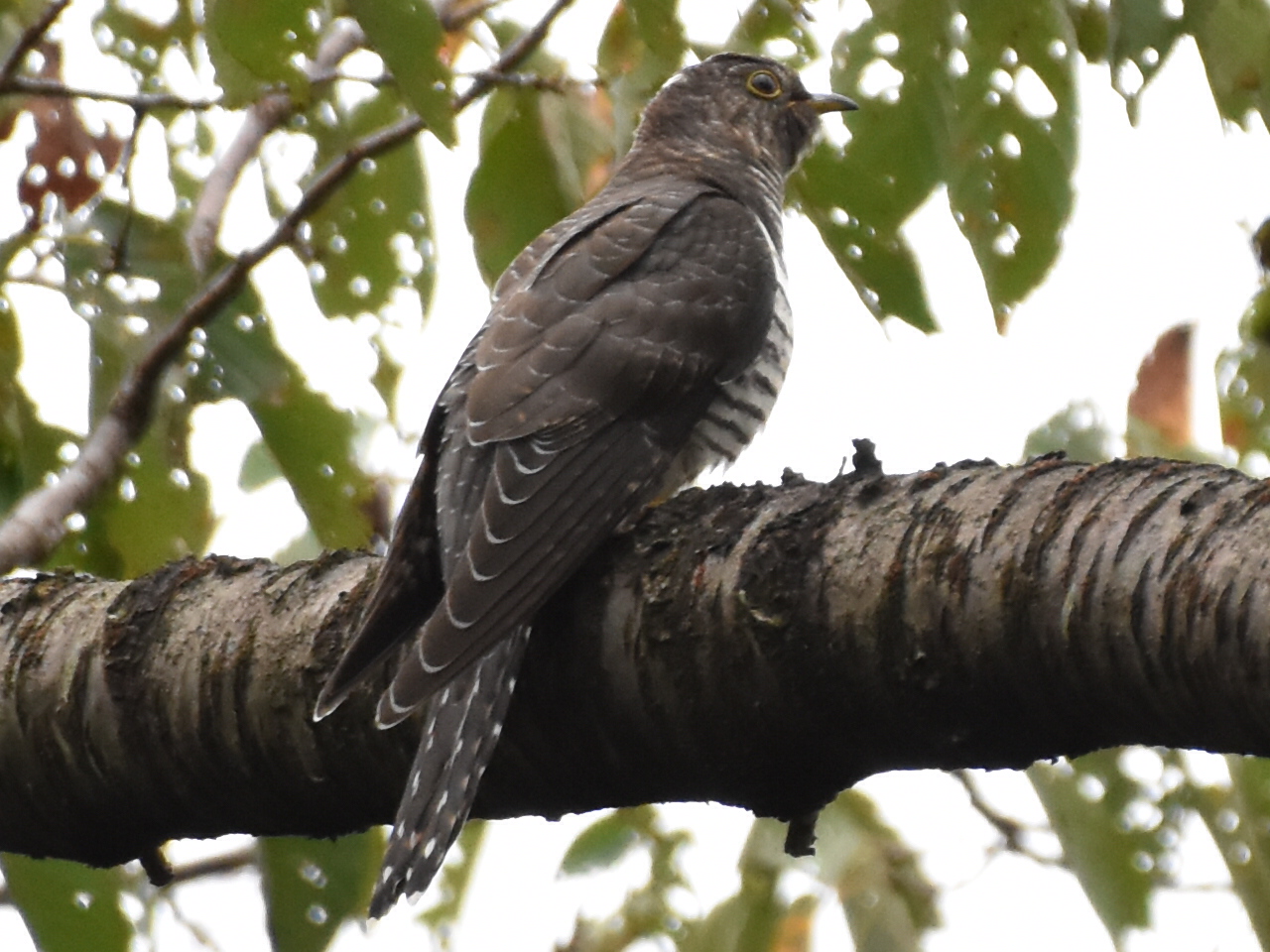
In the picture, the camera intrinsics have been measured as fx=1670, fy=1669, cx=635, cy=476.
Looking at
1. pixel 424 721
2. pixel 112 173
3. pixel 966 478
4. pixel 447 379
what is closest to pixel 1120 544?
pixel 966 478

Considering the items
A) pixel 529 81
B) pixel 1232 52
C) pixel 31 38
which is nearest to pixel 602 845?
pixel 529 81

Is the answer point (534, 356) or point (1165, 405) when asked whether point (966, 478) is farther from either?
point (534, 356)

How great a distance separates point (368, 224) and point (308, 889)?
1.29m

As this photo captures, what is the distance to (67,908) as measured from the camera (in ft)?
8.13

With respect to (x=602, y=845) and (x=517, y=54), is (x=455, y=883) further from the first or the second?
(x=517, y=54)

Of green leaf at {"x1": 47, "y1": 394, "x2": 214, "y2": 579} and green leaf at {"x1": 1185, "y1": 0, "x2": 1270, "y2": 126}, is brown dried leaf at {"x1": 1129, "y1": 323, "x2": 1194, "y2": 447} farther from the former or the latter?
green leaf at {"x1": 47, "y1": 394, "x2": 214, "y2": 579}

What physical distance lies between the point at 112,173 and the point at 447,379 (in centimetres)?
76

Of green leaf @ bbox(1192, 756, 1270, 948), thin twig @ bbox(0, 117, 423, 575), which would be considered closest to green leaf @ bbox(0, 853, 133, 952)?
thin twig @ bbox(0, 117, 423, 575)

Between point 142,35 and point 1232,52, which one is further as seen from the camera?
point 142,35

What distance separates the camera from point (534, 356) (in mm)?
3016

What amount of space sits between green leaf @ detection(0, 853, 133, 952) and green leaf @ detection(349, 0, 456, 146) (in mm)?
1398

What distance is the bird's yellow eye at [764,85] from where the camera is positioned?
198 inches

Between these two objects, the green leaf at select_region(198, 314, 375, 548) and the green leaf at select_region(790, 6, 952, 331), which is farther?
the green leaf at select_region(198, 314, 375, 548)

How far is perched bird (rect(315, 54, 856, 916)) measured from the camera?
2143 mm
